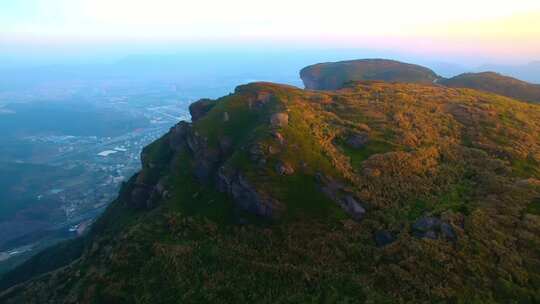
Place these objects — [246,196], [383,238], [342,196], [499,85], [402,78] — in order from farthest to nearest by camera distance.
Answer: [402,78] → [499,85] → [246,196] → [342,196] → [383,238]

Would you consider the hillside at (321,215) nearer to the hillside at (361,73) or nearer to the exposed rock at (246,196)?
the exposed rock at (246,196)

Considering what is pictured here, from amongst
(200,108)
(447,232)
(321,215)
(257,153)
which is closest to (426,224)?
(447,232)

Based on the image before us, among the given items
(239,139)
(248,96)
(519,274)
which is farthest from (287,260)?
(248,96)

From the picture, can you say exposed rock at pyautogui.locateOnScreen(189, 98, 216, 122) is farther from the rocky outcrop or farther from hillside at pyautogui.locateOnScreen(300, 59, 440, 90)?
hillside at pyautogui.locateOnScreen(300, 59, 440, 90)

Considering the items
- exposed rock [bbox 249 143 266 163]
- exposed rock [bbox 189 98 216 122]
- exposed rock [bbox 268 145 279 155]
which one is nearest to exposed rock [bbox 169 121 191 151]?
exposed rock [bbox 189 98 216 122]

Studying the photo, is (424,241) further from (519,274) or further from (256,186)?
(256,186)

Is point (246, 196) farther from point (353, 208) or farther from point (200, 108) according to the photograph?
point (200, 108)
